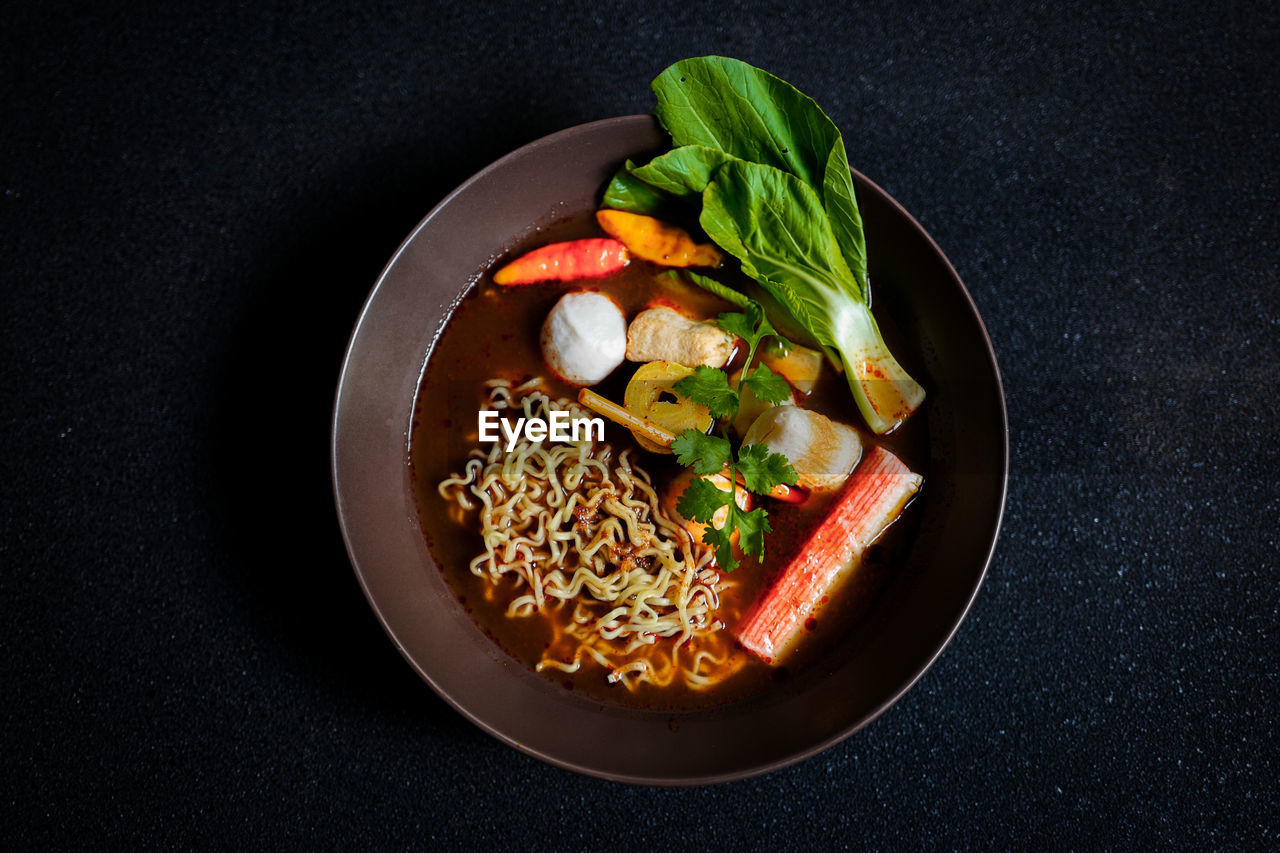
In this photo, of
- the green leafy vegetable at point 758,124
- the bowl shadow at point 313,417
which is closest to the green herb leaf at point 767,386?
the green leafy vegetable at point 758,124

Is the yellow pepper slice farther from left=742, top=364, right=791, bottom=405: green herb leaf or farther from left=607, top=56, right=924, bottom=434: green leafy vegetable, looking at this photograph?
left=742, top=364, right=791, bottom=405: green herb leaf

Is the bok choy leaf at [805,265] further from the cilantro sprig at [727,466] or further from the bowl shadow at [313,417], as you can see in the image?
the bowl shadow at [313,417]

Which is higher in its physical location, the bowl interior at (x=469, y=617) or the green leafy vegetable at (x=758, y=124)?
the green leafy vegetable at (x=758, y=124)

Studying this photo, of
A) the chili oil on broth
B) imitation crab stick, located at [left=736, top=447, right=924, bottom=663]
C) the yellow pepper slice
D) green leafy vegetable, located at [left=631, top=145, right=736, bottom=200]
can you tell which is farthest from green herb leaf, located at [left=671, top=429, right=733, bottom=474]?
green leafy vegetable, located at [left=631, top=145, right=736, bottom=200]

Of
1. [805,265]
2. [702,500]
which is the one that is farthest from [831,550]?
[805,265]

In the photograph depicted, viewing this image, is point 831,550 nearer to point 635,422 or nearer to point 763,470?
point 763,470
